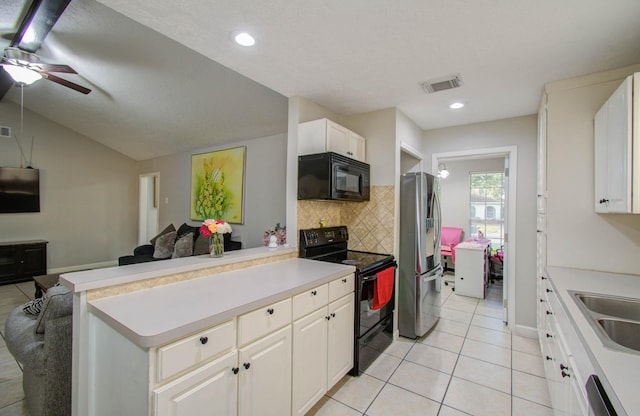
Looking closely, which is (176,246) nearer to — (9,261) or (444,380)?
(9,261)

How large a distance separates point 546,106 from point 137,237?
8189 millimetres

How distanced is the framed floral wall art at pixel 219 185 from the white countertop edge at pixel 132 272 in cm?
285

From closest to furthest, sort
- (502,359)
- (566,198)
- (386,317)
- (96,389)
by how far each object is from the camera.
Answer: (96,389), (566,198), (502,359), (386,317)

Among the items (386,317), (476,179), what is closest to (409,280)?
(386,317)

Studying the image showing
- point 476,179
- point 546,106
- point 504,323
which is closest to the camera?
point 546,106

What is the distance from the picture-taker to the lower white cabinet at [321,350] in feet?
5.64

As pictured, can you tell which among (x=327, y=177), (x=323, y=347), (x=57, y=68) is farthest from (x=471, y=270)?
(x=57, y=68)

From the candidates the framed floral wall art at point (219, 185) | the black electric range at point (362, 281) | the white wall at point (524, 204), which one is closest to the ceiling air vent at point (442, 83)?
the white wall at point (524, 204)

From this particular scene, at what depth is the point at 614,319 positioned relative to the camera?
1.31 metres

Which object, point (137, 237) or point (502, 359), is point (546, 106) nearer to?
point (502, 359)

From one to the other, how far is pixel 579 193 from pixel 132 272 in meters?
3.27

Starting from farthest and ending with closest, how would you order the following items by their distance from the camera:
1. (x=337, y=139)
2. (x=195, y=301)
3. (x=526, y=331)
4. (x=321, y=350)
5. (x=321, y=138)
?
1. (x=526, y=331)
2. (x=337, y=139)
3. (x=321, y=138)
4. (x=321, y=350)
5. (x=195, y=301)

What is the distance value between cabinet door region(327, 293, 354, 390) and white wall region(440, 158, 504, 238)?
4467 mm

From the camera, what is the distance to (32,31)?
9.74 feet
